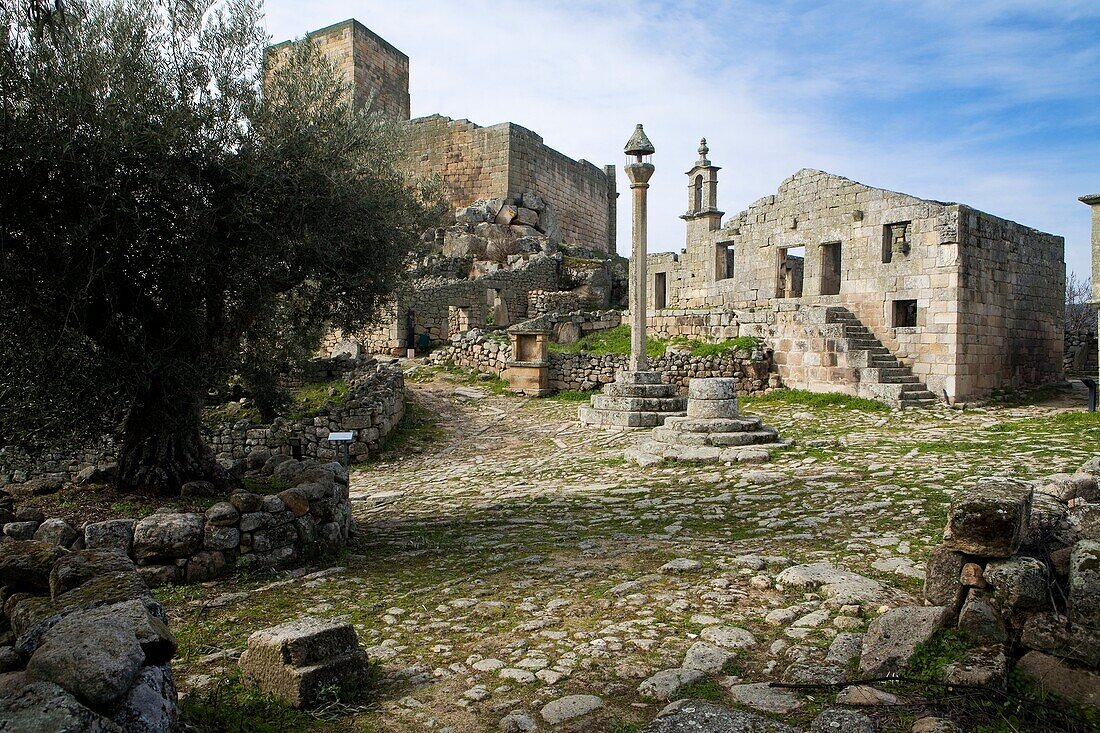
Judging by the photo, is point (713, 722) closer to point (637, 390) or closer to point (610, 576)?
point (610, 576)

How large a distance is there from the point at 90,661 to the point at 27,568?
225cm

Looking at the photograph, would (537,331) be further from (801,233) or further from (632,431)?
(801,233)

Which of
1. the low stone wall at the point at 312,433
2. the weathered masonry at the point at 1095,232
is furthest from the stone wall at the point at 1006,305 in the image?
the low stone wall at the point at 312,433

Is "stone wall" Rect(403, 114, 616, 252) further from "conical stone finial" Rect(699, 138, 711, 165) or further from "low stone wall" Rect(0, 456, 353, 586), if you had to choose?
"low stone wall" Rect(0, 456, 353, 586)

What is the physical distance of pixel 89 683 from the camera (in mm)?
2482

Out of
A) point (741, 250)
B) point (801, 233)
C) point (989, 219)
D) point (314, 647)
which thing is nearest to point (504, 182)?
point (741, 250)

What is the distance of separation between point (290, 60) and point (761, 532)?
692 cm

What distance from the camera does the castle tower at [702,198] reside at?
81.4ft

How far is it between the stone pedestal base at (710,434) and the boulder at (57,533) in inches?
298

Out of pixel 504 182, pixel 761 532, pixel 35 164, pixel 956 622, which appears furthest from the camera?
pixel 504 182

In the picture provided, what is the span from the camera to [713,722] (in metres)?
2.97

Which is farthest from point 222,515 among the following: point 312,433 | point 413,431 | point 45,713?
point 413,431

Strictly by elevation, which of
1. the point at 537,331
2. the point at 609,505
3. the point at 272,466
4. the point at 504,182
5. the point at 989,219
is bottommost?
the point at 609,505

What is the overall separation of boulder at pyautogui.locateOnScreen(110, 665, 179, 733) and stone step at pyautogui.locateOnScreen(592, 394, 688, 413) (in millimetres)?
12733
